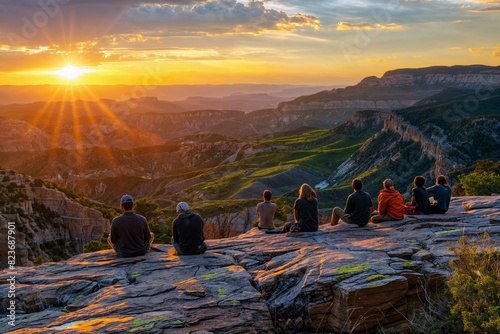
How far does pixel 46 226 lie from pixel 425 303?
3532 centimetres

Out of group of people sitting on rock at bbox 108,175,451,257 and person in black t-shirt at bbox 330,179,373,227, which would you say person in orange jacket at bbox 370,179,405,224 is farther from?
person in black t-shirt at bbox 330,179,373,227

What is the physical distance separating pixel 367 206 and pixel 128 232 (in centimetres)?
763

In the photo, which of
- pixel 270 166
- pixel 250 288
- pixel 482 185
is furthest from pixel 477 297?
pixel 270 166

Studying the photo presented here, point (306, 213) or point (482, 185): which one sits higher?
point (306, 213)

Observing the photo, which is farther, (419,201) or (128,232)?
(419,201)

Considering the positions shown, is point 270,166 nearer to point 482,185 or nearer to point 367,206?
point 482,185

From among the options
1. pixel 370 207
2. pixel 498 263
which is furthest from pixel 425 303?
pixel 370 207

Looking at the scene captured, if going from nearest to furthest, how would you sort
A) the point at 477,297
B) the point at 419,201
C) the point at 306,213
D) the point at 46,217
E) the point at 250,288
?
the point at 477,297, the point at 250,288, the point at 306,213, the point at 419,201, the point at 46,217

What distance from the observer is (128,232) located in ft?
45.2

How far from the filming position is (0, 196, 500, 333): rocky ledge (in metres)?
9.46

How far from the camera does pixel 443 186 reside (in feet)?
55.1

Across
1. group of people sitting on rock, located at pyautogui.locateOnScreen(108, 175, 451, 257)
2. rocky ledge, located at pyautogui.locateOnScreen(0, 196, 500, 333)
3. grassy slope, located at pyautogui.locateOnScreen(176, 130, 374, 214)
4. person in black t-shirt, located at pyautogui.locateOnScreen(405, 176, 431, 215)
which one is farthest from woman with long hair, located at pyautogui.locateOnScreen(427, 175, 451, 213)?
grassy slope, located at pyautogui.locateOnScreen(176, 130, 374, 214)

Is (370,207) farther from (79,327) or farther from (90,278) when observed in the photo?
(79,327)

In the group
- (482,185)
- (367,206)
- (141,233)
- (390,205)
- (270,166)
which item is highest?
(141,233)
